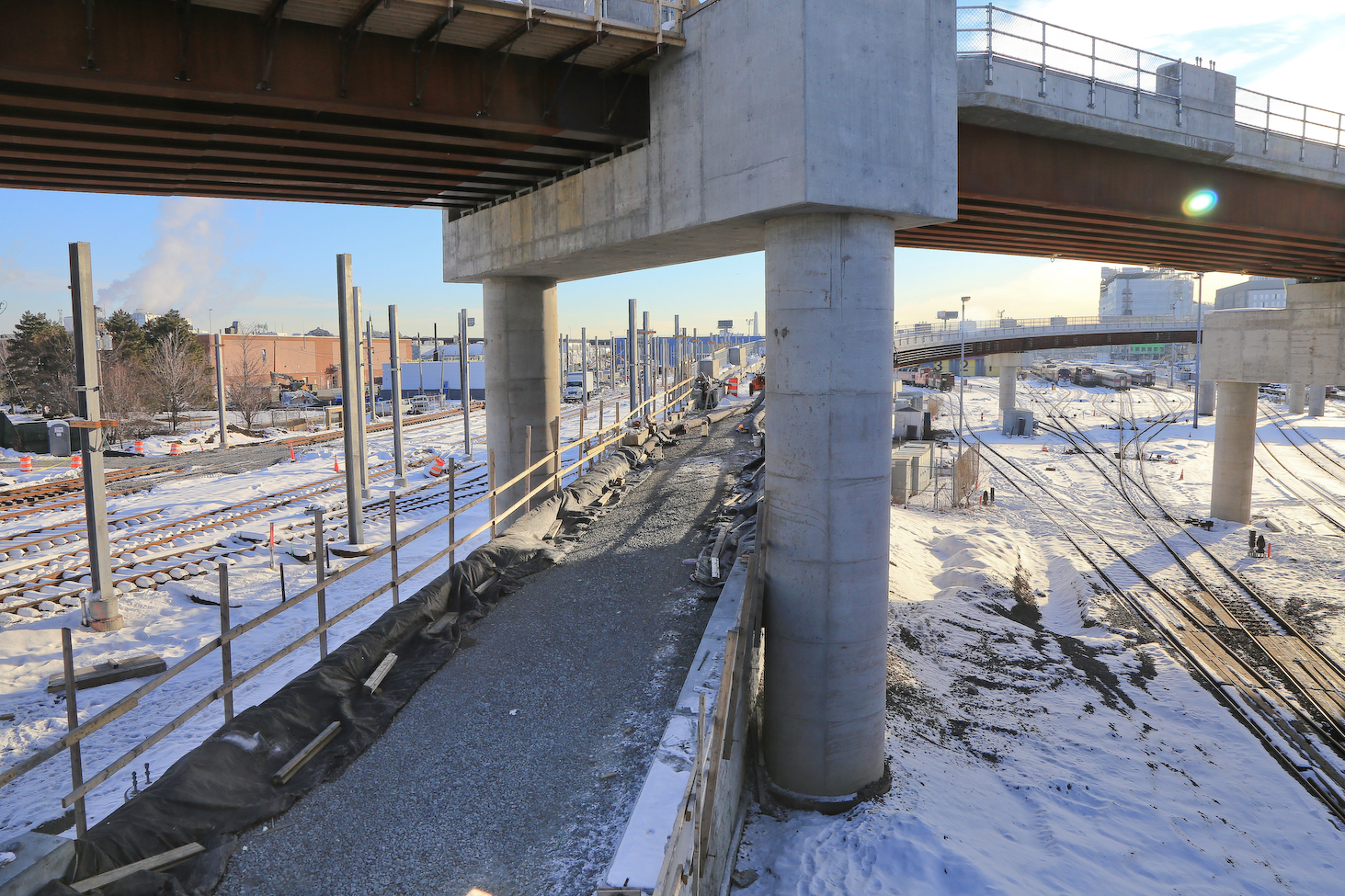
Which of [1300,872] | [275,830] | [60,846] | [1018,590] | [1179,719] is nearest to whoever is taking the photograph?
[60,846]

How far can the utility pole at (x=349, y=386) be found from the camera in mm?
17750

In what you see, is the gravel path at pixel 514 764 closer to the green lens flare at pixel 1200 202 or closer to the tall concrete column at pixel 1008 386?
the green lens flare at pixel 1200 202

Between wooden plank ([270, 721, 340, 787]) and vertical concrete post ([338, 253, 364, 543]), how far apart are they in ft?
33.2

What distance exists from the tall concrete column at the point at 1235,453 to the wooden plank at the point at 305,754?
1244 inches

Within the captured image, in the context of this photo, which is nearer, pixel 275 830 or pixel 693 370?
pixel 275 830

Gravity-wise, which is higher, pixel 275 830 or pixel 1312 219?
pixel 1312 219

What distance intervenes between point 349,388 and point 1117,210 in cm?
1661

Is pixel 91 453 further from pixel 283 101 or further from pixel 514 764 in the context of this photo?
pixel 514 764

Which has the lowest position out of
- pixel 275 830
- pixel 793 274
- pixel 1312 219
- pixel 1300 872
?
pixel 1300 872

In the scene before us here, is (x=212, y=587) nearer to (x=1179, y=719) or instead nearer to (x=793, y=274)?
(x=793, y=274)

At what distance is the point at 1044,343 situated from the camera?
6850 cm

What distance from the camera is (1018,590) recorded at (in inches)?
819

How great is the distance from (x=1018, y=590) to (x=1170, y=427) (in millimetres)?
45173

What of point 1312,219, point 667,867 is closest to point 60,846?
point 667,867
